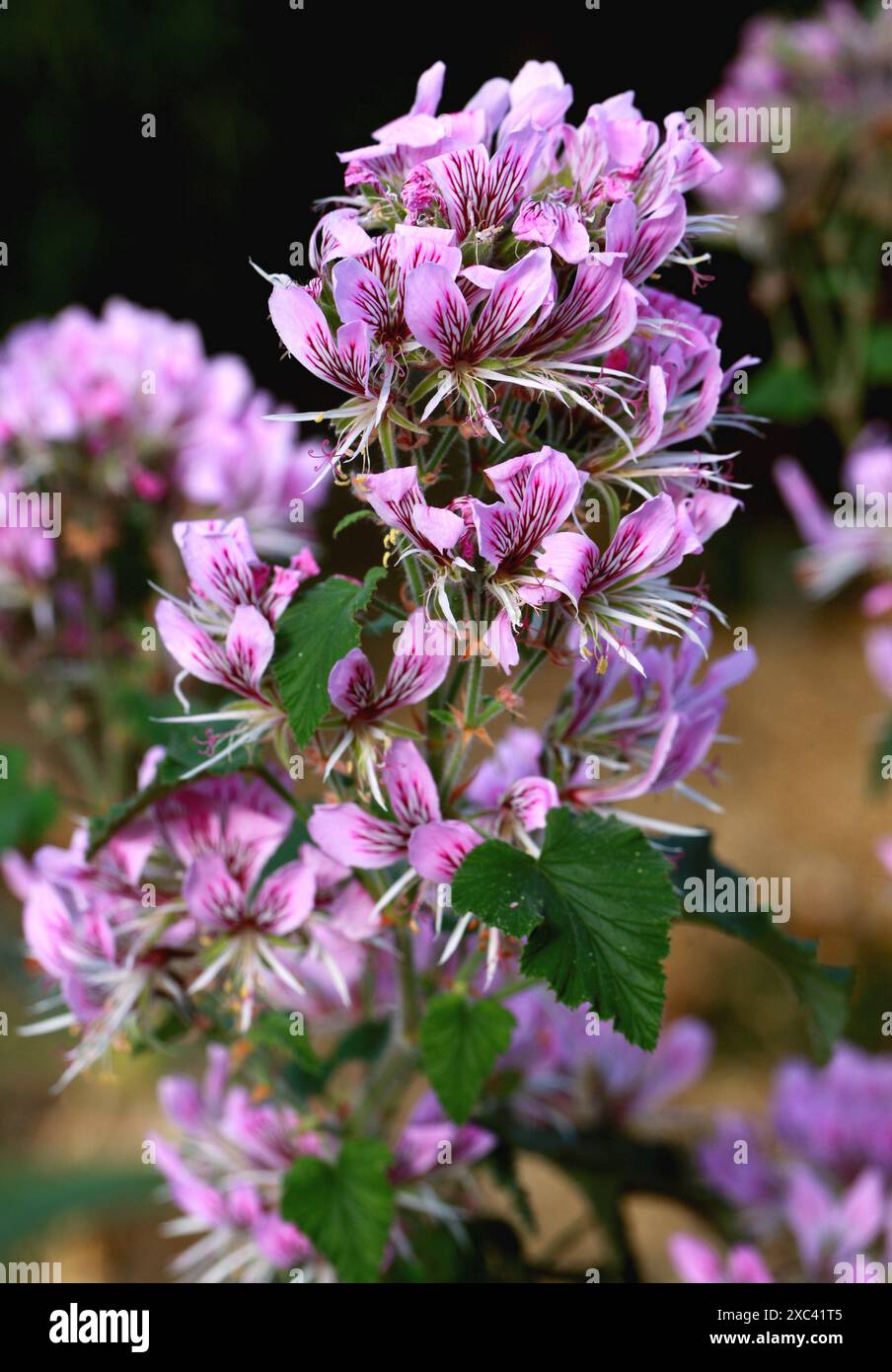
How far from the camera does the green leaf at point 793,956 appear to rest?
0.88 metres

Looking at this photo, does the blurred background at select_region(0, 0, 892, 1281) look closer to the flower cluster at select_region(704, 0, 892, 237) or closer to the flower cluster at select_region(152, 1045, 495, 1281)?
the flower cluster at select_region(704, 0, 892, 237)

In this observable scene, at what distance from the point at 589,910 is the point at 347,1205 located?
31 cm

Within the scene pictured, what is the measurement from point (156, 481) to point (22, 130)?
4446 millimetres

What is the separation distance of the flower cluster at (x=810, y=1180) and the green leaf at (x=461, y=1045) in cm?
46

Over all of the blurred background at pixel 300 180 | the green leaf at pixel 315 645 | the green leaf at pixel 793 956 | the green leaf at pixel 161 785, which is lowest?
the green leaf at pixel 793 956

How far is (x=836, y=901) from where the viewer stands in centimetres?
407

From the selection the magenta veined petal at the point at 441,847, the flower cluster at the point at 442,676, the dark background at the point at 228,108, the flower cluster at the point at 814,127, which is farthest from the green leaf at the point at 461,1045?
the dark background at the point at 228,108

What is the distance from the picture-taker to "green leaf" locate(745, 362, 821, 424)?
2115mm

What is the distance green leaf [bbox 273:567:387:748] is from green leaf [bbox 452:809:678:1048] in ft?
0.38

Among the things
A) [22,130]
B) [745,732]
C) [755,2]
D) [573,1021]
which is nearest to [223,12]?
[22,130]

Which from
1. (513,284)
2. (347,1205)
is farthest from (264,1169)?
(513,284)

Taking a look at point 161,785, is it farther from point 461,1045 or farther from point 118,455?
point 118,455

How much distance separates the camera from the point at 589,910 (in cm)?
74

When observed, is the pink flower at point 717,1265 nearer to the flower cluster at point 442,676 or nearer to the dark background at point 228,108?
the flower cluster at point 442,676
